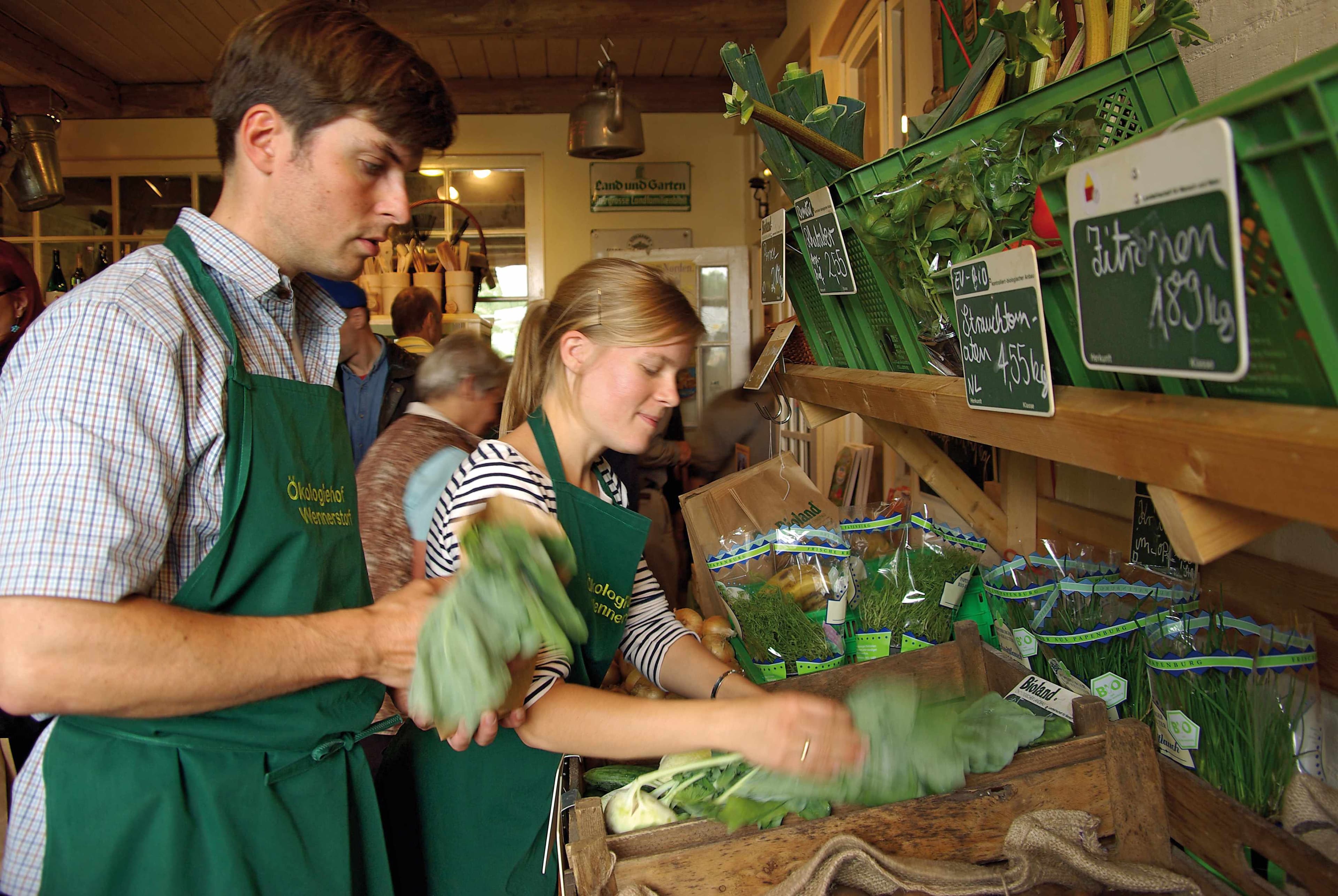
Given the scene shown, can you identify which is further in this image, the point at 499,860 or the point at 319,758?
the point at 499,860

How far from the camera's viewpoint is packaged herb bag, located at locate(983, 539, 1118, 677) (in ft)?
5.03

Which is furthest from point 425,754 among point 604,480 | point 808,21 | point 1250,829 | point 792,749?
point 808,21

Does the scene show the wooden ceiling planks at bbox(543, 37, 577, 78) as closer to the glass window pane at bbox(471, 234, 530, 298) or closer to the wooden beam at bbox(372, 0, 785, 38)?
the wooden beam at bbox(372, 0, 785, 38)

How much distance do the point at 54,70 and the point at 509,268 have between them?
10.4ft

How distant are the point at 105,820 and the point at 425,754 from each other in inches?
21.6

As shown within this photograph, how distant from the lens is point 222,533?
3.57ft

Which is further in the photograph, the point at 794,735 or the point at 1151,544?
the point at 1151,544

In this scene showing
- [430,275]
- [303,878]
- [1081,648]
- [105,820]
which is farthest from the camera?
[430,275]

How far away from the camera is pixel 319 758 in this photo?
1206mm

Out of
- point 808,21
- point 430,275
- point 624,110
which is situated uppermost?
point 808,21

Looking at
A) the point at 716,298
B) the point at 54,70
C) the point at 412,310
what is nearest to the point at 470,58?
the point at 716,298

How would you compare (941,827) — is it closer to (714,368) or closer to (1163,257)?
(1163,257)

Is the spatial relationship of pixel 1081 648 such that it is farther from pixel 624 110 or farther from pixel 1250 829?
pixel 624 110

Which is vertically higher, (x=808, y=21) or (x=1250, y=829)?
(x=808, y=21)
